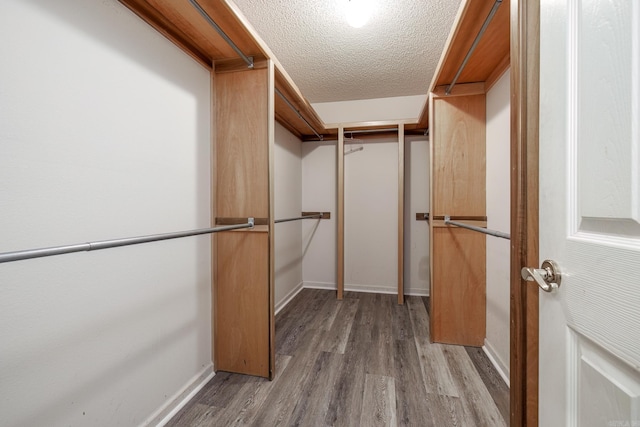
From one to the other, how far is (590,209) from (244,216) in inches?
57.2

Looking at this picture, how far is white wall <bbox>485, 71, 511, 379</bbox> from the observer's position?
1.51 meters

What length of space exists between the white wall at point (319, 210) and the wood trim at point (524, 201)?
2.53 meters

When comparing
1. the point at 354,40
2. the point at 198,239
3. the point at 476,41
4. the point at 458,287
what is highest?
the point at 354,40

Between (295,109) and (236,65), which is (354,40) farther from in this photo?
(236,65)

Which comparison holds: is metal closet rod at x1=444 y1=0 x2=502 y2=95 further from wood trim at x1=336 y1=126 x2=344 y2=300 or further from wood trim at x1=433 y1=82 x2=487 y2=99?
wood trim at x1=336 y1=126 x2=344 y2=300

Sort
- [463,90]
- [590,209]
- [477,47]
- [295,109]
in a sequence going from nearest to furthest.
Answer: [590,209] < [477,47] < [463,90] < [295,109]

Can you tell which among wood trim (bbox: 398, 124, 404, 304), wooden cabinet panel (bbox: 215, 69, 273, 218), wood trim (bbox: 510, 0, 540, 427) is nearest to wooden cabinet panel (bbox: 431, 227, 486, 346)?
wood trim (bbox: 398, 124, 404, 304)

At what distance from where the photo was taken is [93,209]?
93 cm

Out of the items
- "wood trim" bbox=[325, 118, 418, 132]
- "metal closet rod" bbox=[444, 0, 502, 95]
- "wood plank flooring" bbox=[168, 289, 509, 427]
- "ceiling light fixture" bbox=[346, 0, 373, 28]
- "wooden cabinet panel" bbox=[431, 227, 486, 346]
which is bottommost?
"wood plank flooring" bbox=[168, 289, 509, 427]

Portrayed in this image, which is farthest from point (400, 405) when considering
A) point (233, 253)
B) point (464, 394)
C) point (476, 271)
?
point (233, 253)

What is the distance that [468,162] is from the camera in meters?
1.86

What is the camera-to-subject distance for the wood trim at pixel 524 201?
0.68 m

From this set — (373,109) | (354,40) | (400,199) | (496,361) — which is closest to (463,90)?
(354,40)

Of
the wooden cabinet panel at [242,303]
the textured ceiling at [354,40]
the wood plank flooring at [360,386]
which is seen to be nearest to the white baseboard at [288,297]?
the wood plank flooring at [360,386]
